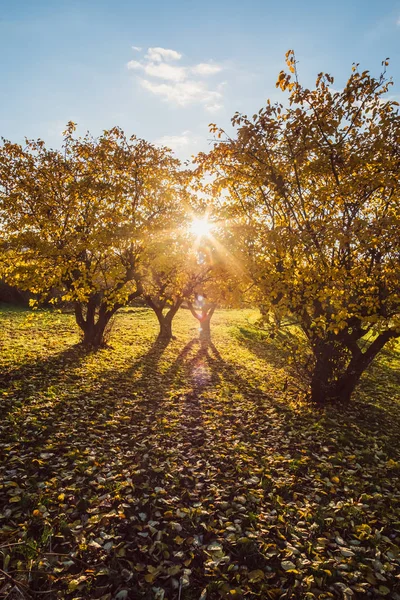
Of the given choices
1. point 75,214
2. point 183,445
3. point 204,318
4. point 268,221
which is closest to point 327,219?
point 268,221

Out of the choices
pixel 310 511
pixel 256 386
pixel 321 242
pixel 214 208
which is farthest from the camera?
pixel 256 386

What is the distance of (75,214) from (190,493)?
13.0 metres

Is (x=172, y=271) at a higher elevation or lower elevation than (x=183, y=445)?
higher

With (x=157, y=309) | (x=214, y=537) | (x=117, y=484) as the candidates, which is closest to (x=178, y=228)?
(x=157, y=309)

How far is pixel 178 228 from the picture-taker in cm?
1905

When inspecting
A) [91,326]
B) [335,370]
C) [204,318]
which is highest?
[204,318]

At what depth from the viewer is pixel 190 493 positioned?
6.49 metres

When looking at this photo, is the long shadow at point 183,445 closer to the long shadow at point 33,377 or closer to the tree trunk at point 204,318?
the long shadow at point 33,377

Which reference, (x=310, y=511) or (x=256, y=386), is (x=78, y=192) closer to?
(x=256, y=386)

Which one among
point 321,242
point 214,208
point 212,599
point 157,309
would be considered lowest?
point 212,599

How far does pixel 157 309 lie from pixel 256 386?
1299 centimetres

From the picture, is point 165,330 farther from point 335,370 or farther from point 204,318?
point 335,370

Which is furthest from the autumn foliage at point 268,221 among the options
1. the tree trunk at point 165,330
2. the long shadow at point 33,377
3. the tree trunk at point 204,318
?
the tree trunk at point 204,318

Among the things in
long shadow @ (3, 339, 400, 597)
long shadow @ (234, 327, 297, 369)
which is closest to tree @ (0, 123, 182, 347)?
long shadow @ (3, 339, 400, 597)
